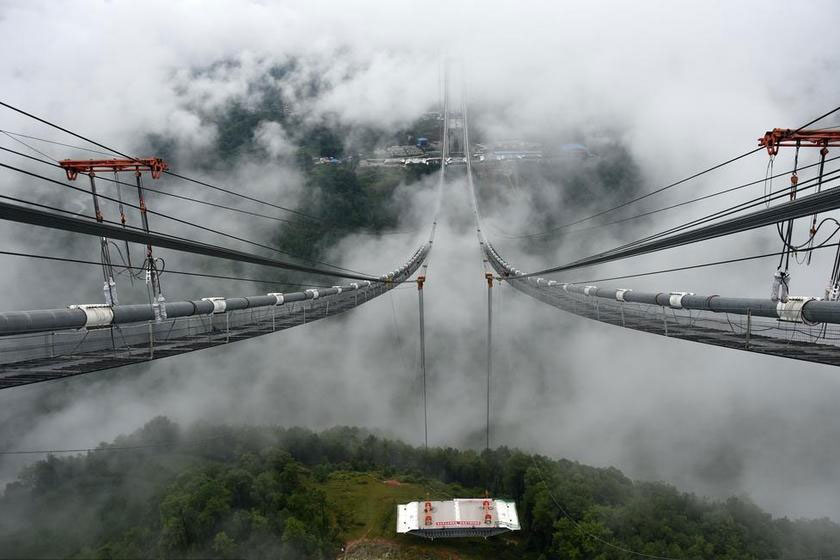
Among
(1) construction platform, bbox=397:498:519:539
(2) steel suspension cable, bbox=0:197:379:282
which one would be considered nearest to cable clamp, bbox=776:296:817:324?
(2) steel suspension cable, bbox=0:197:379:282

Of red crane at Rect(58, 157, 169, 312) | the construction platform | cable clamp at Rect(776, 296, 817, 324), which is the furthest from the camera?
the construction platform

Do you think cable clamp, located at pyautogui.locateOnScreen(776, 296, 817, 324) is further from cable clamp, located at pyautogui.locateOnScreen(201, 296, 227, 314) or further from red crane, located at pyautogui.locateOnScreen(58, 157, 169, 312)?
cable clamp, located at pyautogui.locateOnScreen(201, 296, 227, 314)

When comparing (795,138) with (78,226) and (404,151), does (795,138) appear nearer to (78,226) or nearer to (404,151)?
(78,226)

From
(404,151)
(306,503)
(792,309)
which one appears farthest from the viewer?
(404,151)

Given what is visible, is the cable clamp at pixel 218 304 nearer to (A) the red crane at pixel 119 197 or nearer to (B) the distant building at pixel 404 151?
(A) the red crane at pixel 119 197

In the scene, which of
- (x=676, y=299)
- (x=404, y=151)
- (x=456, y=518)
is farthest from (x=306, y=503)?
(x=404, y=151)

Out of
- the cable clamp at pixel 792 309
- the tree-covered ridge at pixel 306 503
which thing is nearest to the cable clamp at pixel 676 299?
the cable clamp at pixel 792 309
